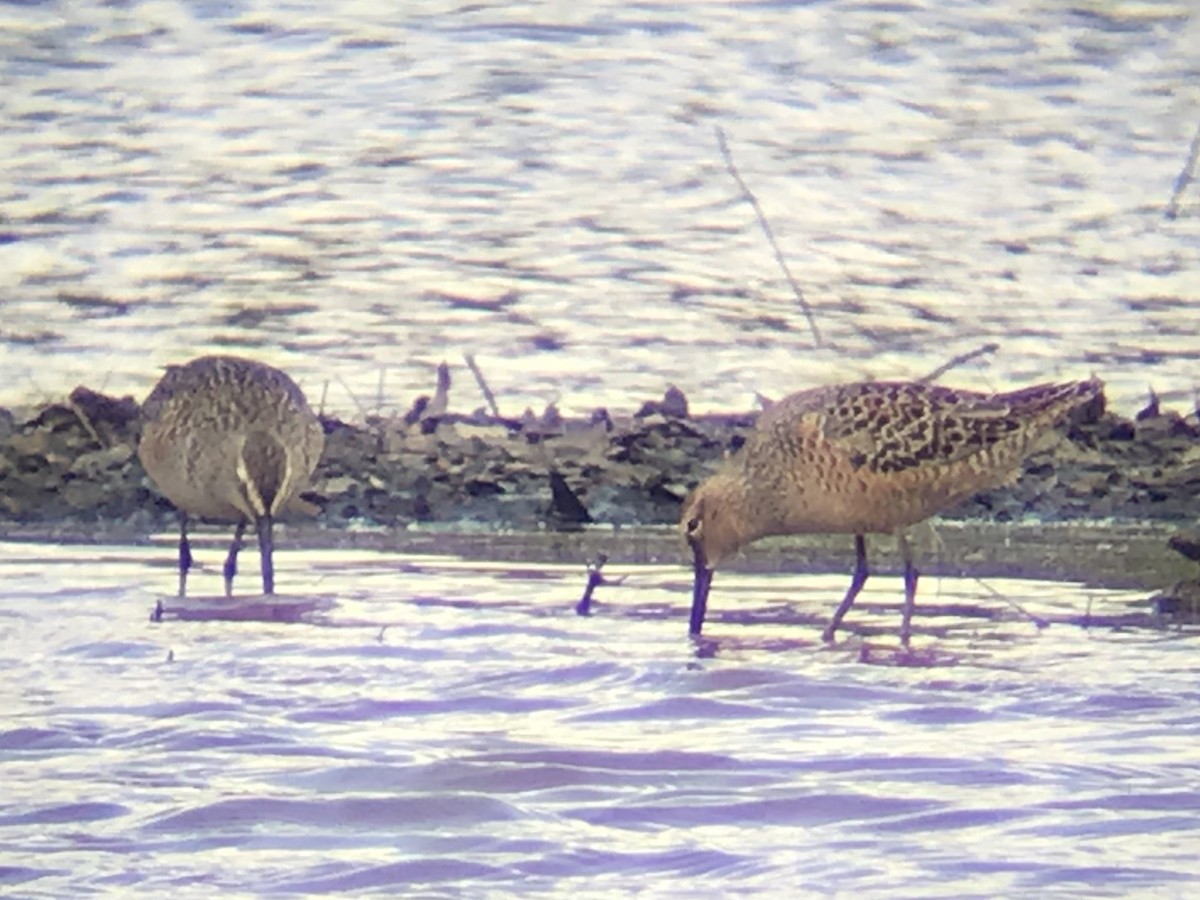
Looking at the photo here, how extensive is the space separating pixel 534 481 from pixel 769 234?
138cm

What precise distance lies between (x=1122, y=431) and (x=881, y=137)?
1.41 metres

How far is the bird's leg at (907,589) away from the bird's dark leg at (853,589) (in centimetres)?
11

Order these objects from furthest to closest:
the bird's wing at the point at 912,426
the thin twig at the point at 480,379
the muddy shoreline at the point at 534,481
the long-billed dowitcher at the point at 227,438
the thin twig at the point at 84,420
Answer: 1. the thin twig at the point at 84,420
2. the thin twig at the point at 480,379
3. the muddy shoreline at the point at 534,481
4. the long-billed dowitcher at the point at 227,438
5. the bird's wing at the point at 912,426

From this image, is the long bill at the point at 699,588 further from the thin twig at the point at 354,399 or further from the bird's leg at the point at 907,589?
the thin twig at the point at 354,399

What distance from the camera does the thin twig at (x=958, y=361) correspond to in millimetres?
7375

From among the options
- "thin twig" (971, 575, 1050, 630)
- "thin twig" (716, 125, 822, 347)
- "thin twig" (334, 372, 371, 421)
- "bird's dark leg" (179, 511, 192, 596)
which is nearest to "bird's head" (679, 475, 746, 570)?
"thin twig" (971, 575, 1050, 630)

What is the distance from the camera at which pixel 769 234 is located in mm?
7711

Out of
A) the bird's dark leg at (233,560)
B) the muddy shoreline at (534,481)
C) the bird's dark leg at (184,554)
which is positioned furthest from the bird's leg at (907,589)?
the bird's dark leg at (184,554)

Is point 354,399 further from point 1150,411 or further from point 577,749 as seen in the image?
point 577,749

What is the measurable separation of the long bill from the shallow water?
2.0 inches

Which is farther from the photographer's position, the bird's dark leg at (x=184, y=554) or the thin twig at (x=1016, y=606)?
the bird's dark leg at (x=184, y=554)

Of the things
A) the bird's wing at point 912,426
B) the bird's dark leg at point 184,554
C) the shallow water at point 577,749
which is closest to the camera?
the shallow water at point 577,749

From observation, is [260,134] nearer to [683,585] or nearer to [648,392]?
[648,392]

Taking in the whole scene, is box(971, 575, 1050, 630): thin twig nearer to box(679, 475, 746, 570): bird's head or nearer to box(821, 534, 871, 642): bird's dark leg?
box(821, 534, 871, 642): bird's dark leg
